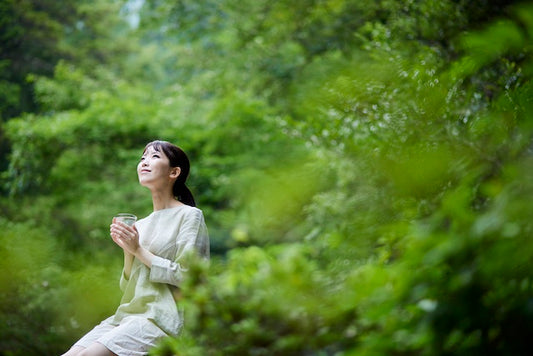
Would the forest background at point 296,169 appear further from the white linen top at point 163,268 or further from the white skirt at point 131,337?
the white skirt at point 131,337

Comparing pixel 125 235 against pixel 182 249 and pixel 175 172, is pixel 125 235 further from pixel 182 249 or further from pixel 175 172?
pixel 175 172

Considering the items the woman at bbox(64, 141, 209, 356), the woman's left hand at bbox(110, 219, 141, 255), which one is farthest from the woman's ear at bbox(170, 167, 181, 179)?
the woman's left hand at bbox(110, 219, 141, 255)

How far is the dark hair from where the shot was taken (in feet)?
9.15

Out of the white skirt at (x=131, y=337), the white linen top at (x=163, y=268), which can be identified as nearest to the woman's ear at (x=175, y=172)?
the white linen top at (x=163, y=268)

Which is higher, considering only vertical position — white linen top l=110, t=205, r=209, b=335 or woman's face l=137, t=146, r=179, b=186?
woman's face l=137, t=146, r=179, b=186

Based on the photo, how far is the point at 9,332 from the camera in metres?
5.36

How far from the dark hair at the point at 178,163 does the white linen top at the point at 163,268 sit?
206 millimetres

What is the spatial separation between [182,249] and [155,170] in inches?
18.8

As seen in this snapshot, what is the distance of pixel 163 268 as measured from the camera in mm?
2375

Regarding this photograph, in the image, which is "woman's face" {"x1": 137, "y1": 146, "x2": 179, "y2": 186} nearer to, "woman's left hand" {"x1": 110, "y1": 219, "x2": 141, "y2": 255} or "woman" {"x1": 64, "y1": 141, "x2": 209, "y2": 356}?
"woman" {"x1": 64, "y1": 141, "x2": 209, "y2": 356}

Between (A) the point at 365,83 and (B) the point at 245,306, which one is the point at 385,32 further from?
(B) the point at 245,306

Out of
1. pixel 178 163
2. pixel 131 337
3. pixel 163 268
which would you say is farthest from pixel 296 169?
pixel 131 337

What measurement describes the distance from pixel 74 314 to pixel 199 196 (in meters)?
5.18

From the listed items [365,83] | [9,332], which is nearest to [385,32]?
[365,83]
